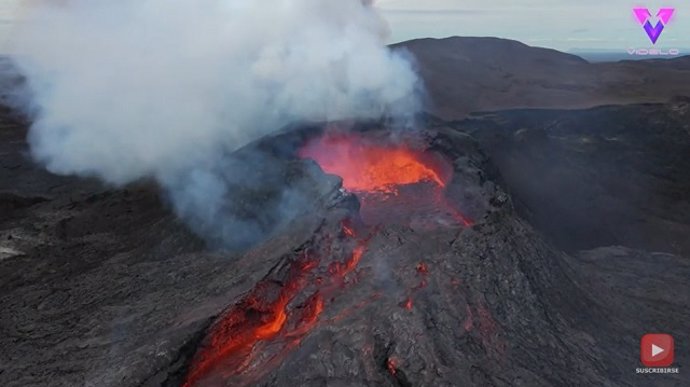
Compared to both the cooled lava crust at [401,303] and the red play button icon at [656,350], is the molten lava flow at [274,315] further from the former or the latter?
the red play button icon at [656,350]

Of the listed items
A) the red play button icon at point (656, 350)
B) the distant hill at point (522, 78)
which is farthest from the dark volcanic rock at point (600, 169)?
the red play button icon at point (656, 350)

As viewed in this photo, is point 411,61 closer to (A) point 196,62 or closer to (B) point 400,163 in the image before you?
(A) point 196,62

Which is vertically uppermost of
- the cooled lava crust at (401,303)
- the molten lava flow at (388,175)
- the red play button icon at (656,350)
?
the molten lava flow at (388,175)

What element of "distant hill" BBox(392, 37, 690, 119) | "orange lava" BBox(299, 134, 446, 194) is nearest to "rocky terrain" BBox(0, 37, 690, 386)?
"orange lava" BBox(299, 134, 446, 194)

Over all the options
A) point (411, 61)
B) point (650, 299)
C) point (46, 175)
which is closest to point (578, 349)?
point (650, 299)

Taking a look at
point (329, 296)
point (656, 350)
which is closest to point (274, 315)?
point (329, 296)

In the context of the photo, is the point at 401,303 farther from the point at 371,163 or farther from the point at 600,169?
the point at 600,169
